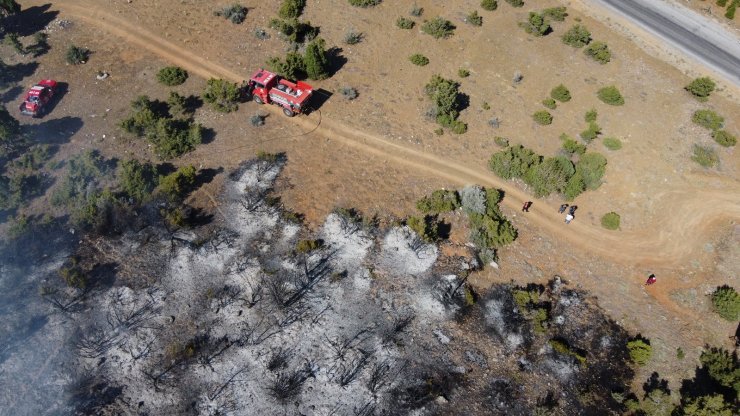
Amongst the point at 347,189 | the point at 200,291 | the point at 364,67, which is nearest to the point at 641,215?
the point at 347,189

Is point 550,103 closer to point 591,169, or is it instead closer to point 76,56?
point 591,169

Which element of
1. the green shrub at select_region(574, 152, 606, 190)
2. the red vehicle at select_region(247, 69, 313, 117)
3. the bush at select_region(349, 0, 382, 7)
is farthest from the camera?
the bush at select_region(349, 0, 382, 7)

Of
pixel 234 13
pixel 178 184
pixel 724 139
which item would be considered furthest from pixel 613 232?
pixel 234 13

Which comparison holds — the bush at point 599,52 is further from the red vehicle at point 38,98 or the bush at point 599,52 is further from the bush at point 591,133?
the red vehicle at point 38,98

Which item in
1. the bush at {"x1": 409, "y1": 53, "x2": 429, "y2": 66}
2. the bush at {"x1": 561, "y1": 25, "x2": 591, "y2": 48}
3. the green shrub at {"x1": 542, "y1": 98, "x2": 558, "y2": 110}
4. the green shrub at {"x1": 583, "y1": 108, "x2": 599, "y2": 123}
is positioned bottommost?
the green shrub at {"x1": 583, "y1": 108, "x2": 599, "y2": 123}

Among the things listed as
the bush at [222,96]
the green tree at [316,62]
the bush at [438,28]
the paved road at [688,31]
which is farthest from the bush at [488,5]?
the bush at [222,96]

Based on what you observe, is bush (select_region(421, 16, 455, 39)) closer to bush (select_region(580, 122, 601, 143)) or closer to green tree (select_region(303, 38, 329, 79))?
green tree (select_region(303, 38, 329, 79))

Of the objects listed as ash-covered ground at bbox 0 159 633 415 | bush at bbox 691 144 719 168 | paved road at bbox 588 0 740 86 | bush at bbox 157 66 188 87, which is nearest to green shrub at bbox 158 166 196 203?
ash-covered ground at bbox 0 159 633 415
